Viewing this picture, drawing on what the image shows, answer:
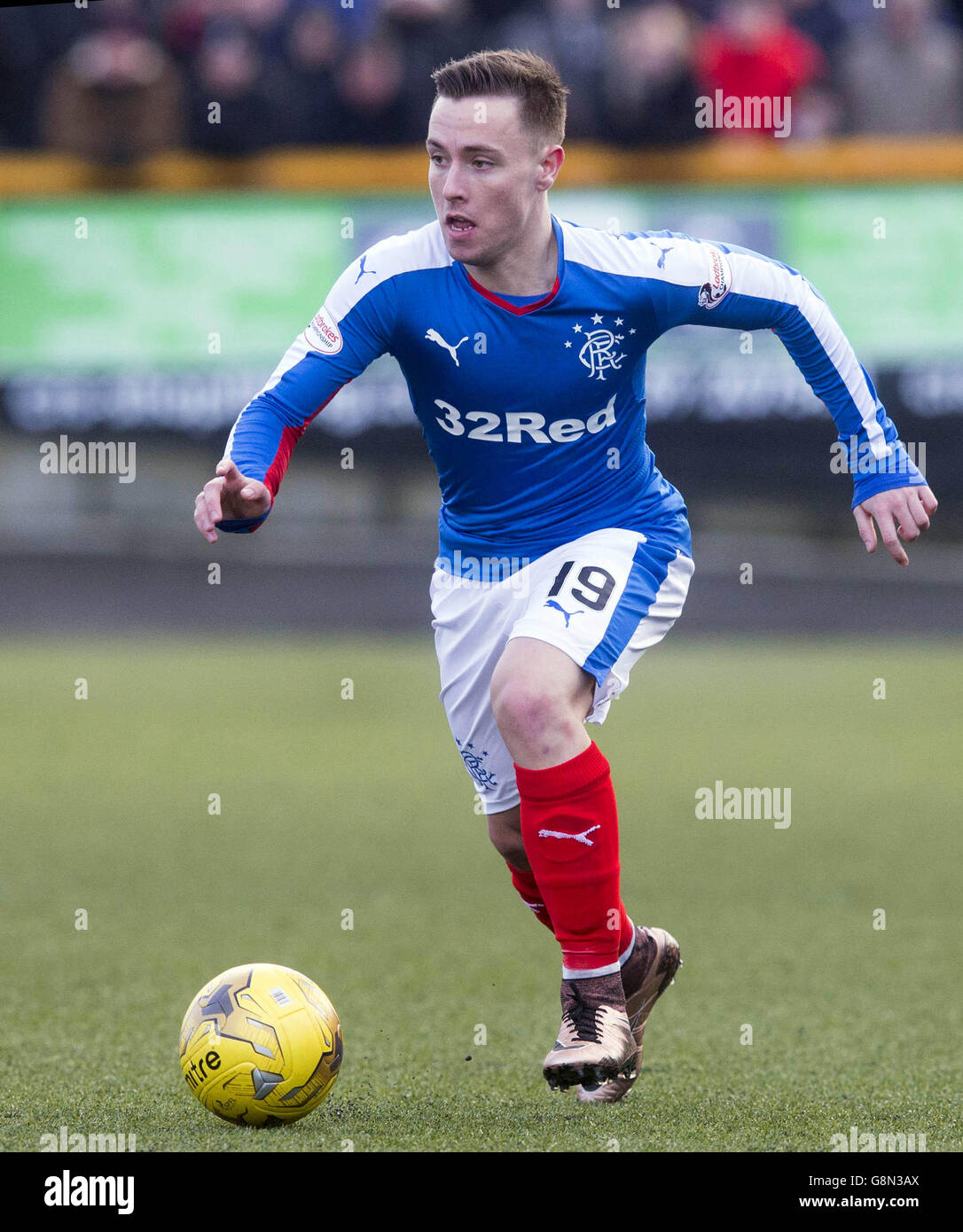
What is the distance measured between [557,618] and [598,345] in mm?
703

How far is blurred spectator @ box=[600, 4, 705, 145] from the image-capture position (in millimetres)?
14977

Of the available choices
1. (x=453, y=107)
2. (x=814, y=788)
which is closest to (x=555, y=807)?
(x=453, y=107)

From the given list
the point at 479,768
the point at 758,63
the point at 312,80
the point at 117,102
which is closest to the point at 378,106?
the point at 312,80

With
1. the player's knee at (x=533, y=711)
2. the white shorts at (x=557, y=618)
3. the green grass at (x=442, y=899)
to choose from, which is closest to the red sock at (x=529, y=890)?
the white shorts at (x=557, y=618)

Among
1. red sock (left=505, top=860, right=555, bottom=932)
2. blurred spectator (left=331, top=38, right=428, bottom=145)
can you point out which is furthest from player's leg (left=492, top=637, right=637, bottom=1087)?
blurred spectator (left=331, top=38, right=428, bottom=145)

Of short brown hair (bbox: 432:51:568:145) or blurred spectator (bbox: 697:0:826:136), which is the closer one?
short brown hair (bbox: 432:51:568:145)

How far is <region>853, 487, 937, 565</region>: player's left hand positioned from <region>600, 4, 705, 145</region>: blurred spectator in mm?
11246

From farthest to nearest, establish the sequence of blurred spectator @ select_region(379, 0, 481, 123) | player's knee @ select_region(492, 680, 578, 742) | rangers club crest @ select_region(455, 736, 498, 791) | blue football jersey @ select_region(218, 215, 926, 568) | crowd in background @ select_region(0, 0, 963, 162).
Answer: blurred spectator @ select_region(379, 0, 481, 123), crowd in background @ select_region(0, 0, 963, 162), rangers club crest @ select_region(455, 736, 498, 791), blue football jersey @ select_region(218, 215, 926, 568), player's knee @ select_region(492, 680, 578, 742)

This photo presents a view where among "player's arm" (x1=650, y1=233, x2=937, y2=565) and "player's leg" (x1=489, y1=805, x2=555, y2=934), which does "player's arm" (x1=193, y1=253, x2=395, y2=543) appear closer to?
"player's arm" (x1=650, y1=233, x2=937, y2=565)

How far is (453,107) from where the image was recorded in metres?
4.10

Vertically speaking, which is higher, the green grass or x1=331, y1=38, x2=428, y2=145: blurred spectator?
x1=331, y1=38, x2=428, y2=145: blurred spectator

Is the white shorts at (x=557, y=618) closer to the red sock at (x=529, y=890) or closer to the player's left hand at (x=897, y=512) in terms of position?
the red sock at (x=529, y=890)

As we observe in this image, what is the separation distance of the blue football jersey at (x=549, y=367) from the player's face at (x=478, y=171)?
18cm

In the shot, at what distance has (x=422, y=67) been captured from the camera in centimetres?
1526
